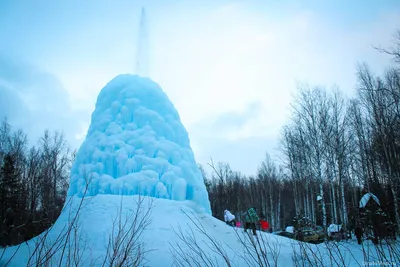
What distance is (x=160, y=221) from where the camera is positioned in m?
8.05

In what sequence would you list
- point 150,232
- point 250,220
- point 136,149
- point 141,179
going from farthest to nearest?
point 136,149 < point 141,179 < point 150,232 < point 250,220

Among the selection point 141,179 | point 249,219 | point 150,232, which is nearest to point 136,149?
point 141,179

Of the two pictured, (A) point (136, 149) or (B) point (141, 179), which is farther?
(A) point (136, 149)

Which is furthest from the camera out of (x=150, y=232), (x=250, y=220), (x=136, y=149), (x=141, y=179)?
(x=136, y=149)

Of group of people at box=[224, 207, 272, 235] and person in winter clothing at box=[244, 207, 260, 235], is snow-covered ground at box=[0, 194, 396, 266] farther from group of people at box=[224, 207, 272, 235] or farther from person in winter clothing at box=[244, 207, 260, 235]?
person in winter clothing at box=[244, 207, 260, 235]

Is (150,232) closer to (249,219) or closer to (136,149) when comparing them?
(136,149)

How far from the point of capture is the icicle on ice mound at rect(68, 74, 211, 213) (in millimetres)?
8961

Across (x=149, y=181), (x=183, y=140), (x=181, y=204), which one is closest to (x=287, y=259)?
(x=181, y=204)

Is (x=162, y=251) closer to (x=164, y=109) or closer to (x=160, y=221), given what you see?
(x=160, y=221)

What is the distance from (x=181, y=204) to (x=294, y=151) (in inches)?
449

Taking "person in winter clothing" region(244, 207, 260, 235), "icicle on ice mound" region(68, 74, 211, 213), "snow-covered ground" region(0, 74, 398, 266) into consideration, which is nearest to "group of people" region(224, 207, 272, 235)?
"person in winter clothing" region(244, 207, 260, 235)

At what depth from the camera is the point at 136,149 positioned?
946 cm

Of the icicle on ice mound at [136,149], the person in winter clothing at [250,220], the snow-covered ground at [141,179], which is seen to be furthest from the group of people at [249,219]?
the icicle on ice mound at [136,149]

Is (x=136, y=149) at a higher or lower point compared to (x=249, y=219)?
higher
